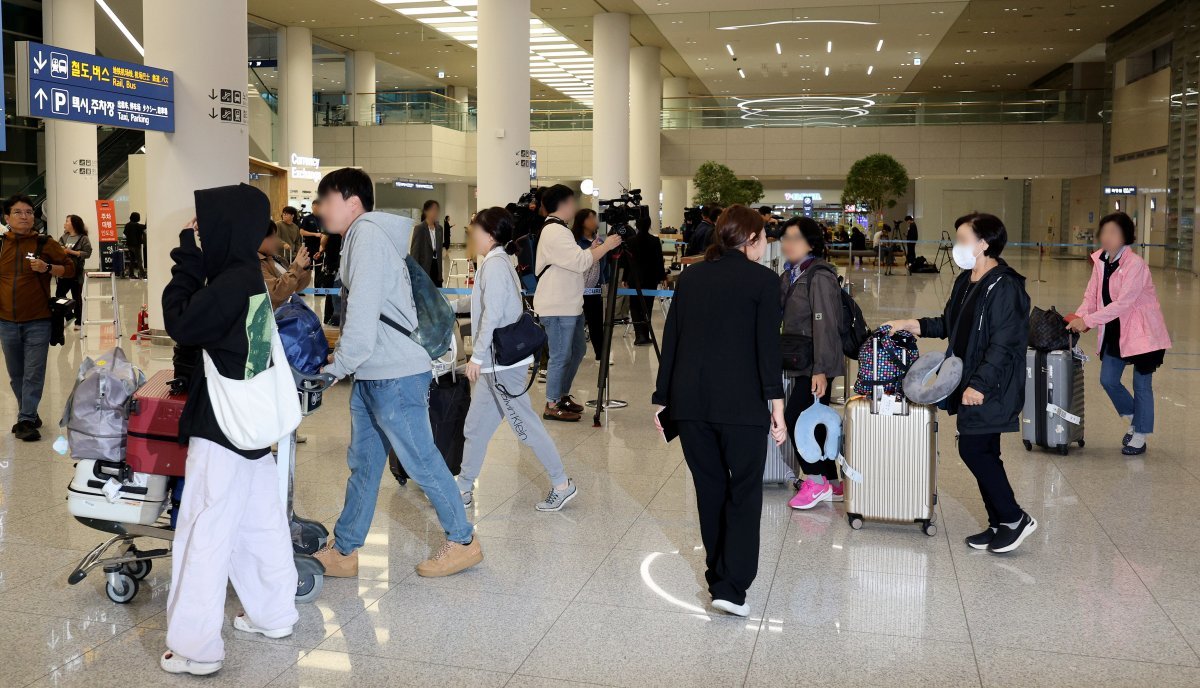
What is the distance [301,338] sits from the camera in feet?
12.2

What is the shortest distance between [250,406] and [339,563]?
1196 millimetres

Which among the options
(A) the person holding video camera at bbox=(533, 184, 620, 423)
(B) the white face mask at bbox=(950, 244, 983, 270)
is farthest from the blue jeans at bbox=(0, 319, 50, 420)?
(B) the white face mask at bbox=(950, 244, 983, 270)

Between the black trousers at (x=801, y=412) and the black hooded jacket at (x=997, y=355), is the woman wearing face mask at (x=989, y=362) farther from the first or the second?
the black trousers at (x=801, y=412)

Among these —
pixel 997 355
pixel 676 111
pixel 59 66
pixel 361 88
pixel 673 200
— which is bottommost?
pixel 997 355

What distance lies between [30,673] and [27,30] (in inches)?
1180

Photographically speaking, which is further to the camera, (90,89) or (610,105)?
(610,105)

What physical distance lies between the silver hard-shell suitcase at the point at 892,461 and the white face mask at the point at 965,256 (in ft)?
2.27

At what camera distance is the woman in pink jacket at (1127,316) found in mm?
6477

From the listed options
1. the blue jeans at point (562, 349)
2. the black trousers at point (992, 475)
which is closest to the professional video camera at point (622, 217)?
the blue jeans at point (562, 349)

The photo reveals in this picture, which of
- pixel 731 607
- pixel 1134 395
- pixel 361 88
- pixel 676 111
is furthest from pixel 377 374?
pixel 676 111

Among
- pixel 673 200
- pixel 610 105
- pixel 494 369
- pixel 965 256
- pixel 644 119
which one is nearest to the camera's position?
pixel 965 256

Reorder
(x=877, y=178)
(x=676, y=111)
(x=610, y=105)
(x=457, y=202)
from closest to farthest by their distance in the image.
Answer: (x=610, y=105), (x=877, y=178), (x=676, y=111), (x=457, y=202)

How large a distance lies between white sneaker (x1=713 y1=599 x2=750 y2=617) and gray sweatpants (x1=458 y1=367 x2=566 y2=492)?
1521 millimetres

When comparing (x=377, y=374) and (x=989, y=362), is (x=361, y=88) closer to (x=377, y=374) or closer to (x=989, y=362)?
(x=377, y=374)
